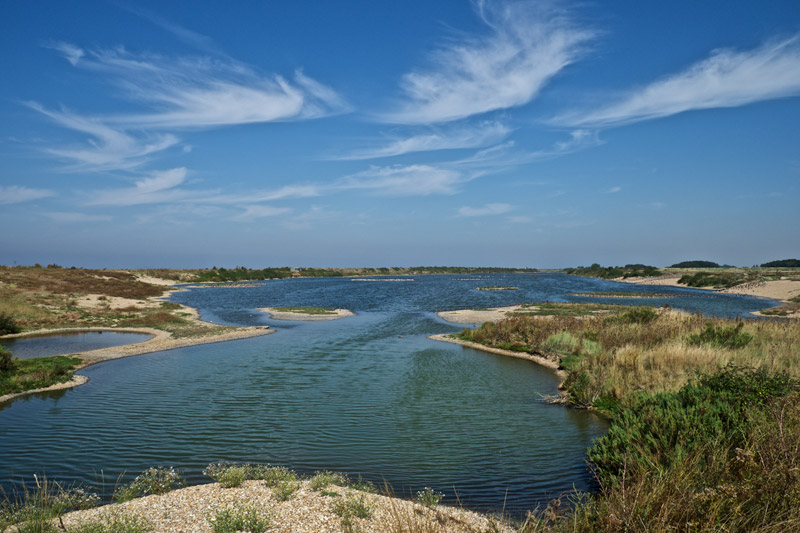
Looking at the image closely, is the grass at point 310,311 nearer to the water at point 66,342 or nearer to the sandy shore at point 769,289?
the water at point 66,342

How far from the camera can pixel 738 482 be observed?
6.36 m

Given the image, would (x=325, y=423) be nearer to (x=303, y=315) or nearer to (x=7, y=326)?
(x=7, y=326)

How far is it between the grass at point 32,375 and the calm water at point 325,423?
4.16 ft

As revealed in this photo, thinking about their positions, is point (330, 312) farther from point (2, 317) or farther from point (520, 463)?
point (520, 463)

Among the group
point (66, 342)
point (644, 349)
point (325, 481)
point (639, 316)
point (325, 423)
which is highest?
point (639, 316)

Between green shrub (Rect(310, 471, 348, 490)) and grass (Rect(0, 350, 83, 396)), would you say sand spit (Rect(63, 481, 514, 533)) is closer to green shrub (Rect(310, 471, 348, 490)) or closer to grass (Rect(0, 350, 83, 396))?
green shrub (Rect(310, 471, 348, 490))

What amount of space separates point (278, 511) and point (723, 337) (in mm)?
21222

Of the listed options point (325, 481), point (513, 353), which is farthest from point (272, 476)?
point (513, 353)

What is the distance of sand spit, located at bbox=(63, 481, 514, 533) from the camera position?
7540 millimetres

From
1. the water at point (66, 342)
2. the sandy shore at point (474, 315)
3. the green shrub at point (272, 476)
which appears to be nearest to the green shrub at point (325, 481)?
the green shrub at point (272, 476)

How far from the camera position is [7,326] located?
109 feet

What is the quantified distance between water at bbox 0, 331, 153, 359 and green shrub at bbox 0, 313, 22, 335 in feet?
6.04

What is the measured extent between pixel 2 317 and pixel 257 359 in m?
22.8

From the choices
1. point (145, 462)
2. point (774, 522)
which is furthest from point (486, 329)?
point (774, 522)
